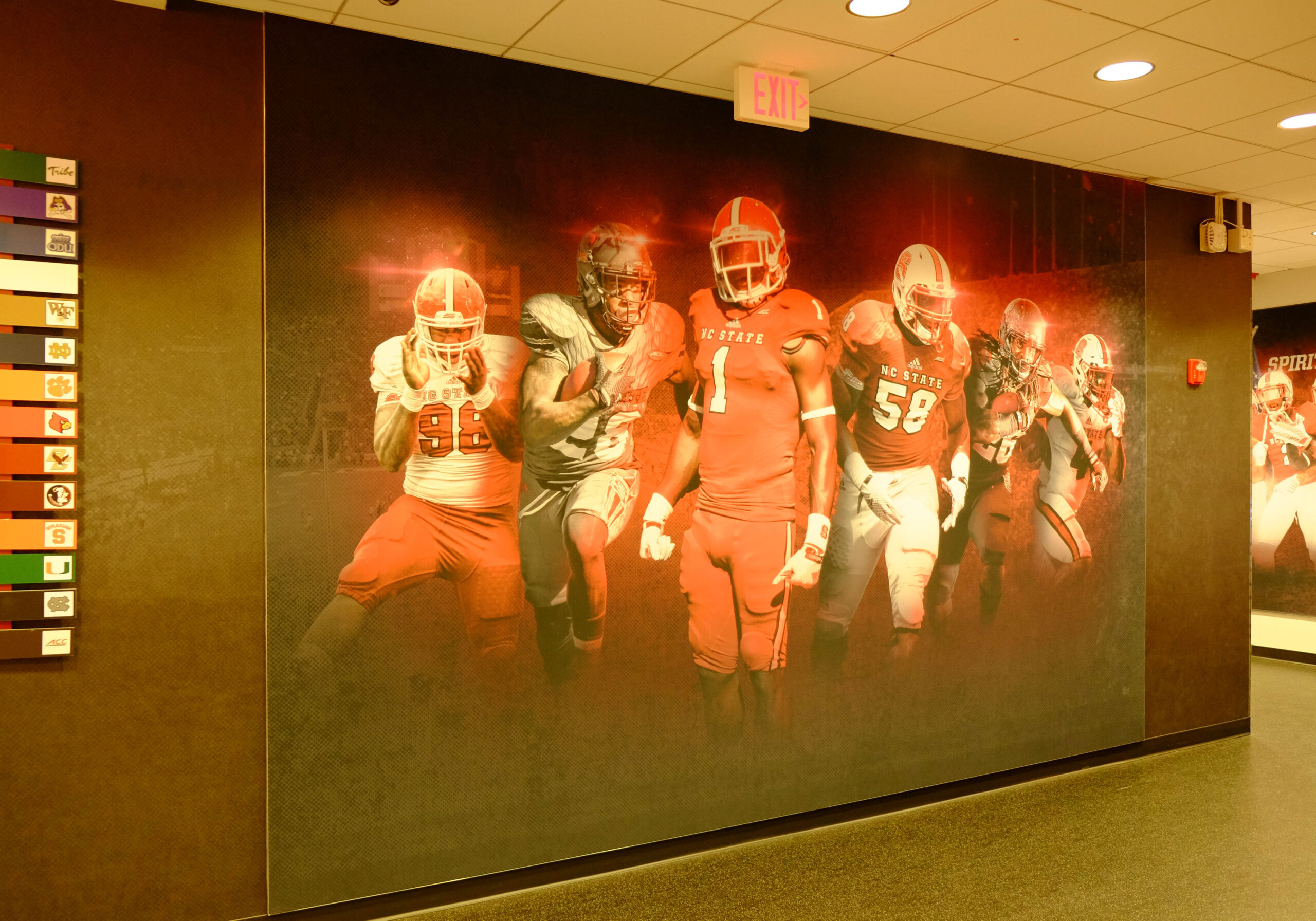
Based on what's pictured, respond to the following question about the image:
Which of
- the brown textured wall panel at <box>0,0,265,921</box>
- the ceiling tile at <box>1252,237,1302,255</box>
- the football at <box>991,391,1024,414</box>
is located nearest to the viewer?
the brown textured wall panel at <box>0,0,265,921</box>

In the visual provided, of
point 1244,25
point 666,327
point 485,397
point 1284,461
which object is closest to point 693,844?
point 485,397

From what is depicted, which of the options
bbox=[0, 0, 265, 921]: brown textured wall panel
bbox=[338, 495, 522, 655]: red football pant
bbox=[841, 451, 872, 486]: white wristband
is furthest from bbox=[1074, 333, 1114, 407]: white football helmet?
bbox=[0, 0, 265, 921]: brown textured wall panel

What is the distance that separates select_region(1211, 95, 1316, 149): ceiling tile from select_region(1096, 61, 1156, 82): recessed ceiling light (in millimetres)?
860

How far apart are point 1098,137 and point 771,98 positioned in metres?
1.83

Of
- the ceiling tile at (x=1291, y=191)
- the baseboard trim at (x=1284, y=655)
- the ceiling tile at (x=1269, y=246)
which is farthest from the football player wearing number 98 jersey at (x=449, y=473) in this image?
the baseboard trim at (x=1284, y=655)

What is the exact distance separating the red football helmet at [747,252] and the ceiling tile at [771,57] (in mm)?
514

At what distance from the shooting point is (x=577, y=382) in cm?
350

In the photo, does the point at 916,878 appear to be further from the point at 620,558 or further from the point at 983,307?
the point at 983,307

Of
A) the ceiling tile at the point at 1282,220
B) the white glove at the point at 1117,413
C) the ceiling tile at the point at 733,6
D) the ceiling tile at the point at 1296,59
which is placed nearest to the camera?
the ceiling tile at the point at 733,6

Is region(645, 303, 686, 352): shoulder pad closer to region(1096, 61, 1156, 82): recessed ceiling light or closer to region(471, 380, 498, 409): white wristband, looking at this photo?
region(471, 380, 498, 409): white wristband

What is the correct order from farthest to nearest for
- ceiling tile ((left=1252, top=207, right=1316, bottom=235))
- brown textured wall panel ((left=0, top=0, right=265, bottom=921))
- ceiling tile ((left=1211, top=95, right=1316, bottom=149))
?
ceiling tile ((left=1252, top=207, right=1316, bottom=235)), ceiling tile ((left=1211, top=95, right=1316, bottom=149)), brown textured wall panel ((left=0, top=0, right=265, bottom=921))

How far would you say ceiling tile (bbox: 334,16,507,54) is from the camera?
304cm

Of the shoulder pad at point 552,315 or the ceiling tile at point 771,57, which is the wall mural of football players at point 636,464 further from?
the ceiling tile at point 771,57

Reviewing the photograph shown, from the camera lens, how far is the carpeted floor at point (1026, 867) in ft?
10.7
